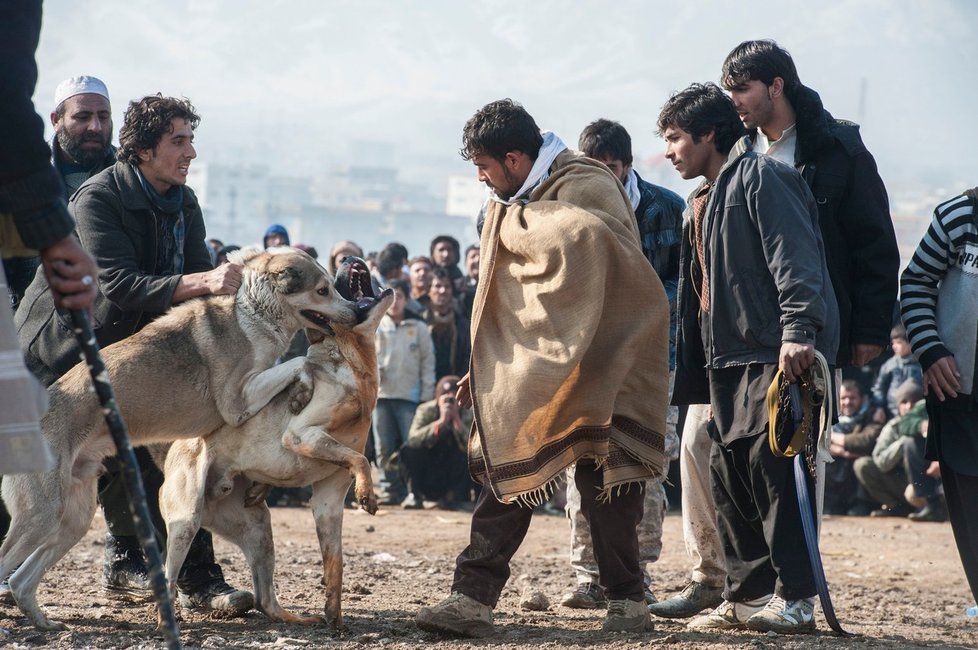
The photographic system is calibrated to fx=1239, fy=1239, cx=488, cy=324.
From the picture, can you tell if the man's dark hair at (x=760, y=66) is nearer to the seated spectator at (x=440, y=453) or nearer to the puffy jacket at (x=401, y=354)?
the seated spectator at (x=440, y=453)

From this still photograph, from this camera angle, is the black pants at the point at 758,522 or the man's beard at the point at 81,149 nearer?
the black pants at the point at 758,522

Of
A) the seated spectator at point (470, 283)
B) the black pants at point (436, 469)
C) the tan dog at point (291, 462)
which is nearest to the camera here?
the tan dog at point (291, 462)

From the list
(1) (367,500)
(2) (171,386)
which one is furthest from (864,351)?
(2) (171,386)

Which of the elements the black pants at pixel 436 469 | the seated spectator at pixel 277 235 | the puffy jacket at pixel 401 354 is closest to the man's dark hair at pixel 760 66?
the black pants at pixel 436 469

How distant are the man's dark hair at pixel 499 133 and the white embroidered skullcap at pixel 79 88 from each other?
2346 mm

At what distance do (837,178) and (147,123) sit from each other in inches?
132

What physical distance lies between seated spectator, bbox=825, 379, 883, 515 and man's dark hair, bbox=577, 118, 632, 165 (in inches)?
251

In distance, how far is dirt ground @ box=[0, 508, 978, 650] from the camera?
5.42 m

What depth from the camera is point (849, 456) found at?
12742 mm

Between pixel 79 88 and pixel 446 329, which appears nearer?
pixel 79 88

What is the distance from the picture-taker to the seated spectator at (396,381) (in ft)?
41.1

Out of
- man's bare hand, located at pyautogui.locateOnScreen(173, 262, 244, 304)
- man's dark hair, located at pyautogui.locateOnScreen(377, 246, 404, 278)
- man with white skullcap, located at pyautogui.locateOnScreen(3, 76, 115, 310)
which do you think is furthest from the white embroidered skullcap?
man's dark hair, located at pyautogui.locateOnScreen(377, 246, 404, 278)

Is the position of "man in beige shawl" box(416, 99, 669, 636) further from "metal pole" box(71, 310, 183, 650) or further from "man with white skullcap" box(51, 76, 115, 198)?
"man with white skullcap" box(51, 76, 115, 198)

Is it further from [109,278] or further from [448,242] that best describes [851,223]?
[448,242]
